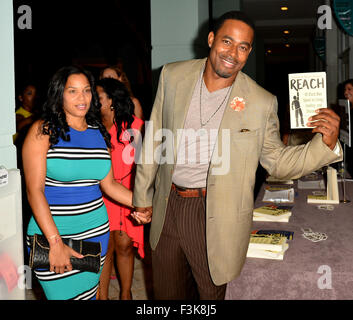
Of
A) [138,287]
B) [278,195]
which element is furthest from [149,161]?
[138,287]

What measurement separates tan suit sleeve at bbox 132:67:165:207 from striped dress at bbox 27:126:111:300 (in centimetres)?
26

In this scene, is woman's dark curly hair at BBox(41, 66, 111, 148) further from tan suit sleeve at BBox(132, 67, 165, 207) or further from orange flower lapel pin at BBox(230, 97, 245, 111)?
orange flower lapel pin at BBox(230, 97, 245, 111)

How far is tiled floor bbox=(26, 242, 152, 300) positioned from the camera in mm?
3475

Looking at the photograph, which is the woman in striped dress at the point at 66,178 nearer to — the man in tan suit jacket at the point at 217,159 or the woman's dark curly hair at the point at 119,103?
the man in tan suit jacket at the point at 217,159

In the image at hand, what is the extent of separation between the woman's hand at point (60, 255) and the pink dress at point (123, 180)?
104 centimetres

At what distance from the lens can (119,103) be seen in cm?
323

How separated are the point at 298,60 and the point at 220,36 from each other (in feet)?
76.5

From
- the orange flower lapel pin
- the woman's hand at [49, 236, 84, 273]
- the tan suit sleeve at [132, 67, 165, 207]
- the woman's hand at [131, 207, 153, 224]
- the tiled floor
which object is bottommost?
the tiled floor

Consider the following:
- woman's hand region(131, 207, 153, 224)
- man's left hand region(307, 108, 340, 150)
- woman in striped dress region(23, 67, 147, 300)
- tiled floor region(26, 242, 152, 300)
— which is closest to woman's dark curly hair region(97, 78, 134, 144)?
woman in striped dress region(23, 67, 147, 300)

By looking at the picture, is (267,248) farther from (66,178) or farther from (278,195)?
(278,195)

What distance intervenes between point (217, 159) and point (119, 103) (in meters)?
1.55

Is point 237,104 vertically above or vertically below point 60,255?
above
